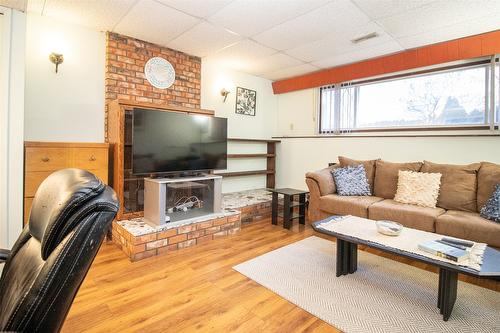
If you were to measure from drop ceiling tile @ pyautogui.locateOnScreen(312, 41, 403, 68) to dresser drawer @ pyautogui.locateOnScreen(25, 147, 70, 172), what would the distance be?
352 centimetres

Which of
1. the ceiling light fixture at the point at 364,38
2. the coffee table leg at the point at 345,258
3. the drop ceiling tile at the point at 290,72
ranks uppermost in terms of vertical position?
the drop ceiling tile at the point at 290,72

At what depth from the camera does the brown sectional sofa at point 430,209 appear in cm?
237

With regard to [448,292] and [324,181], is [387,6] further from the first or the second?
[448,292]

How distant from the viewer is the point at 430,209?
2.75m

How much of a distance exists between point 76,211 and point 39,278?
0.18m

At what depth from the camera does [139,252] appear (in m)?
2.50

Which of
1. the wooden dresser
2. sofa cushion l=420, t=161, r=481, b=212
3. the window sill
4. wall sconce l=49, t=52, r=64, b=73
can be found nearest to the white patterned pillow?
sofa cushion l=420, t=161, r=481, b=212

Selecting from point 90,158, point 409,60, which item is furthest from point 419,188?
point 90,158

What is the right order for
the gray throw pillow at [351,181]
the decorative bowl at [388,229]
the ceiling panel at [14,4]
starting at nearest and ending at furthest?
the decorative bowl at [388,229]
the ceiling panel at [14,4]
the gray throw pillow at [351,181]

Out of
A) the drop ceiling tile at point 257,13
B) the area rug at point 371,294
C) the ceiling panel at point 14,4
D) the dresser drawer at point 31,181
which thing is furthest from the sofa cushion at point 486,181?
the ceiling panel at point 14,4

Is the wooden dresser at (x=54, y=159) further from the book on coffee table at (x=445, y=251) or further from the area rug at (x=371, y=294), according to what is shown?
the book on coffee table at (x=445, y=251)

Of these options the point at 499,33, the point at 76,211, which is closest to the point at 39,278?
the point at 76,211

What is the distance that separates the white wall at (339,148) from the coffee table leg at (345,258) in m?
1.96

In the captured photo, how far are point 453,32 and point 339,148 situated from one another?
195cm
